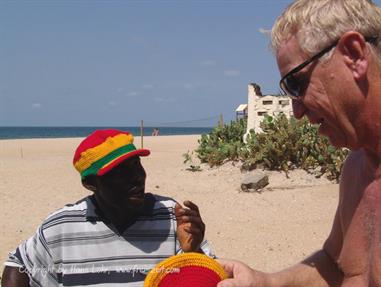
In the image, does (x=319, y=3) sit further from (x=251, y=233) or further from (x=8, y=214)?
(x=8, y=214)

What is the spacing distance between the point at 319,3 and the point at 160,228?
51.4 inches

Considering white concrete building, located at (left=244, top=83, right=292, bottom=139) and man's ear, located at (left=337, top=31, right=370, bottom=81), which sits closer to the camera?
man's ear, located at (left=337, top=31, right=370, bottom=81)

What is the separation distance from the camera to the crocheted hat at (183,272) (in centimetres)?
183

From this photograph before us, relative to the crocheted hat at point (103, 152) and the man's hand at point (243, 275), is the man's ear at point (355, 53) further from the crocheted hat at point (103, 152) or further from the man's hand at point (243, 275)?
the crocheted hat at point (103, 152)

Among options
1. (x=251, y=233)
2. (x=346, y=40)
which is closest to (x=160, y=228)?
(x=346, y=40)

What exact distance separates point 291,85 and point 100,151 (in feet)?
3.43

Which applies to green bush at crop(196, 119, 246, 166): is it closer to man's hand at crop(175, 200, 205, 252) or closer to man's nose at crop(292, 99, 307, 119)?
man's hand at crop(175, 200, 205, 252)

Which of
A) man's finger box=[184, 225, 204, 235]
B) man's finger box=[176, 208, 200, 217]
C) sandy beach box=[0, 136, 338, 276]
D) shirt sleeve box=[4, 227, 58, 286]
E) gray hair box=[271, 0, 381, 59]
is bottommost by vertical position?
sandy beach box=[0, 136, 338, 276]

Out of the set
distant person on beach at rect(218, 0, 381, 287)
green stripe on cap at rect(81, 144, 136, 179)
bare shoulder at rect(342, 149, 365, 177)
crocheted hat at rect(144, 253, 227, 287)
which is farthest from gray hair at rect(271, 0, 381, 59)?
green stripe on cap at rect(81, 144, 136, 179)

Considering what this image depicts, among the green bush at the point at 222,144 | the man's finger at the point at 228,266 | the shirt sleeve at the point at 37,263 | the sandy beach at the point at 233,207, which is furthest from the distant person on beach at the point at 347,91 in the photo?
the green bush at the point at 222,144

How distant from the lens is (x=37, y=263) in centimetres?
247

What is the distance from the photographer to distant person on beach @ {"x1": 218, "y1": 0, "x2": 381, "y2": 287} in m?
1.65

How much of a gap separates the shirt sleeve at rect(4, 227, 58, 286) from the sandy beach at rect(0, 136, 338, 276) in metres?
3.57

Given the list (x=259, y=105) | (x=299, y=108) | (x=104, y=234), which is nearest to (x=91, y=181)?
(x=104, y=234)
